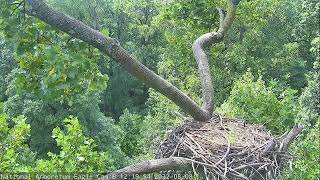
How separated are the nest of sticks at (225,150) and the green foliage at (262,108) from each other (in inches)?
85.7

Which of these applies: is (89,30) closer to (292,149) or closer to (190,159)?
(190,159)

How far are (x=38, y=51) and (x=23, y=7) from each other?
0.51 meters

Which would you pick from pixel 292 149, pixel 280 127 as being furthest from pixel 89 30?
pixel 280 127

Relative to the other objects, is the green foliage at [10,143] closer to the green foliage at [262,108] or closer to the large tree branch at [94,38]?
the large tree branch at [94,38]

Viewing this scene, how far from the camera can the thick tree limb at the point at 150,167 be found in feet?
12.0

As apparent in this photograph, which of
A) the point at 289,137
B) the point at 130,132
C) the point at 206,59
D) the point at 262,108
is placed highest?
the point at 130,132

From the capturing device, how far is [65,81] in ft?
11.4

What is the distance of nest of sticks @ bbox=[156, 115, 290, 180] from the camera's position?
4356 millimetres

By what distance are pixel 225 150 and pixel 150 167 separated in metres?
1.10

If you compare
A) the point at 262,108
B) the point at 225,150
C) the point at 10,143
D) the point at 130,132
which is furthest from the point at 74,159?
the point at 130,132

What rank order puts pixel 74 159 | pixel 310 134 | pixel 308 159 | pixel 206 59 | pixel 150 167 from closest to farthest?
pixel 150 167
pixel 310 134
pixel 308 159
pixel 74 159
pixel 206 59

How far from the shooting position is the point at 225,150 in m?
4.66

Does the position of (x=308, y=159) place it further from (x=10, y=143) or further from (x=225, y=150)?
(x=10, y=143)

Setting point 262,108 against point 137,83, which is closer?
point 262,108
